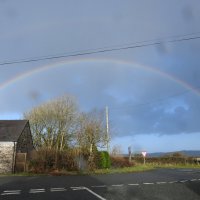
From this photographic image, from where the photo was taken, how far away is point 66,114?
51.9 meters

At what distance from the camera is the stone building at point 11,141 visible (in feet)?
115

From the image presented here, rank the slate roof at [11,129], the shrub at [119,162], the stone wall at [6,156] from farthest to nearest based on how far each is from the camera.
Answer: the shrub at [119,162] → the slate roof at [11,129] → the stone wall at [6,156]

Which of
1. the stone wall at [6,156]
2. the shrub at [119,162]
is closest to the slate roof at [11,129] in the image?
the stone wall at [6,156]

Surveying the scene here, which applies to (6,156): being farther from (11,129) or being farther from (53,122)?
(53,122)

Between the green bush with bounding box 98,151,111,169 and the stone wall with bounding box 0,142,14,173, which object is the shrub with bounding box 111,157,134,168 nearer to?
the green bush with bounding box 98,151,111,169

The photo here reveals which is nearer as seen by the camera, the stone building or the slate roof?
the stone building

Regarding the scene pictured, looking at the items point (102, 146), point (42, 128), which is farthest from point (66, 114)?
point (102, 146)

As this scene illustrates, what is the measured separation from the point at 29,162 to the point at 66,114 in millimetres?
19351

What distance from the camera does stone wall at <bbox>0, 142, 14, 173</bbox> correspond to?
3494 cm

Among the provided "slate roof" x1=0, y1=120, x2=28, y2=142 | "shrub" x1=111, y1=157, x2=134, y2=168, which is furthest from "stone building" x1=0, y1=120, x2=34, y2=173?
"shrub" x1=111, y1=157, x2=134, y2=168

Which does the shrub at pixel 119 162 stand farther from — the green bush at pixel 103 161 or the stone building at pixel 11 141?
the stone building at pixel 11 141

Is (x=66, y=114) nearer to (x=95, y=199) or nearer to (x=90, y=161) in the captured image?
(x=90, y=161)

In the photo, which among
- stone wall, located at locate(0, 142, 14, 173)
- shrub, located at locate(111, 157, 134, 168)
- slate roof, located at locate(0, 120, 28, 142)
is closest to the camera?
stone wall, located at locate(0, 142, 14, 173)

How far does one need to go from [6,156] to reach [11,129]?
159 inches
